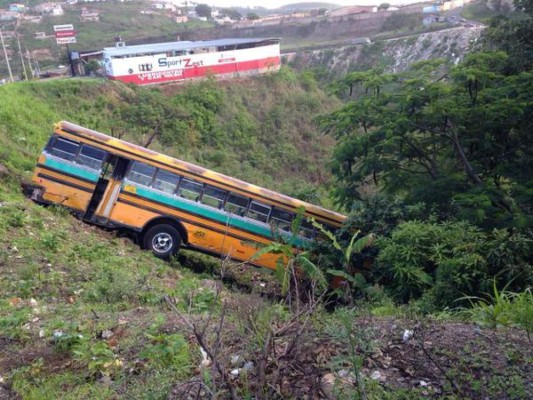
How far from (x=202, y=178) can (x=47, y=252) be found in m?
3.69

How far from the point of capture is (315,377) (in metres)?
3.62

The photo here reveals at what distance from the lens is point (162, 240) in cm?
1117

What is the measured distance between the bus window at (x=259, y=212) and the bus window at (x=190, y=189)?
125 cm

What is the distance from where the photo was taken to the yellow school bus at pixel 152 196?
10.7 m

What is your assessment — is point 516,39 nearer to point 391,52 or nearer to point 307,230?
point 307,230

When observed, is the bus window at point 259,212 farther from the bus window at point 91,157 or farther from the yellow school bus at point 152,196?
the bus window at point 91,157

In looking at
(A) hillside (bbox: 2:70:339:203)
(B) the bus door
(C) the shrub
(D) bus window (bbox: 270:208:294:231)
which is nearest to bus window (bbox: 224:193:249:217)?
(D) bus window (bbox: 270:208:294:231)

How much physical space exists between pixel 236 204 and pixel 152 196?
1856 mm

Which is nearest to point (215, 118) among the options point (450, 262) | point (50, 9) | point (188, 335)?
point (450, 262)

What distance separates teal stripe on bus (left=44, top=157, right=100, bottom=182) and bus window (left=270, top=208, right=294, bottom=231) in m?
4.00

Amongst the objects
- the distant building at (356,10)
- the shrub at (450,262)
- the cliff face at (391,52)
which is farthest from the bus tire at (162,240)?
the distant building at (356,10)

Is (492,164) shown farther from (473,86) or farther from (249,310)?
(249,310)

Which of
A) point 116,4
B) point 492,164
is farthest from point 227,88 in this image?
point 116,4

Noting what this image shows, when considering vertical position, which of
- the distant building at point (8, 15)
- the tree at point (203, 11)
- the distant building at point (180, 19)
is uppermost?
the tree at point (203, 11)
